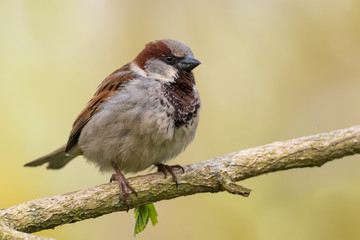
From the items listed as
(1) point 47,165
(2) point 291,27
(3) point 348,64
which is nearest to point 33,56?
(1) point 47,165

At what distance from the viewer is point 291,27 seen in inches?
237

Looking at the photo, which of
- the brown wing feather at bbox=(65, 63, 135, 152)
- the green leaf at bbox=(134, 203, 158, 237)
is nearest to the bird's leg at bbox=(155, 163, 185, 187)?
the green leaf at bbox=(134, 203, 158, 237)

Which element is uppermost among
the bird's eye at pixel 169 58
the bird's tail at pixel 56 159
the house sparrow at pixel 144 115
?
the bird's eye at pixel 169 58

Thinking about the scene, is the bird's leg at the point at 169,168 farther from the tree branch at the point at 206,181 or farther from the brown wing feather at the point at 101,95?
the brown wing feather at the point at 101,95

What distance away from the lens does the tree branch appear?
2.96 m

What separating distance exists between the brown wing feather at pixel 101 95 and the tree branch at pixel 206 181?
865 mm

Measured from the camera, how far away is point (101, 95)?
394 centimetres

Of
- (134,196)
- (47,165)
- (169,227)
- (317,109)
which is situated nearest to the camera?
(134,196)

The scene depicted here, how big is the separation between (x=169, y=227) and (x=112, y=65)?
1.99 metres

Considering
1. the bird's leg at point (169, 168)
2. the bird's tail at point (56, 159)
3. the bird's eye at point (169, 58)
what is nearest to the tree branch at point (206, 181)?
the bird's leg at point (169, 168)

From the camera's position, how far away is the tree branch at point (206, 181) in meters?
2.96

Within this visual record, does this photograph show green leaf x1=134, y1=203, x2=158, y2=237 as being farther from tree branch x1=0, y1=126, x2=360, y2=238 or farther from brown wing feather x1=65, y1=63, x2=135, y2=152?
brown wing feather x1=65, y1=63, x2=135, y2=152

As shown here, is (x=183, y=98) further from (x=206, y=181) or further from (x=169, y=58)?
(x=206, y=181)

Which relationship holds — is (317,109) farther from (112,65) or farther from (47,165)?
(47,165)
